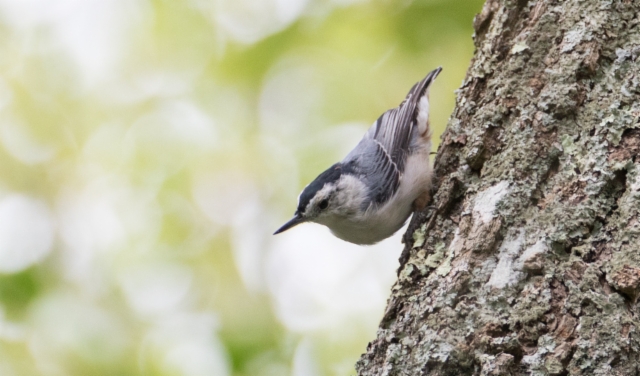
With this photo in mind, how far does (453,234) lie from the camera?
7.05ft

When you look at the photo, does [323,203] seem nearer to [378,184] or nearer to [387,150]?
[378,184]

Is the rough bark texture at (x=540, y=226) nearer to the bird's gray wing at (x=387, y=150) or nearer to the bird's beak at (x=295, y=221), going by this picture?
the bird's gray wing at (x=387, y=150)

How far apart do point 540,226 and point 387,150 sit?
1589 mm

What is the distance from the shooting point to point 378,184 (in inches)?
126

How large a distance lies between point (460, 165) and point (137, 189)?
3.14m

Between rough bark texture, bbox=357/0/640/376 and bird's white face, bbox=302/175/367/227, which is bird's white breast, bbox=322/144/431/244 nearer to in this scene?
bird's white face, bbox=302/175/367/227

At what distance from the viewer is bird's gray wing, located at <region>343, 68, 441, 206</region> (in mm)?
3184

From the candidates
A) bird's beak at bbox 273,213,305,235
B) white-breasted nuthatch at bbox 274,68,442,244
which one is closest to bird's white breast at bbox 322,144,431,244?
white-breasted nuthatch at bbox 274,68,442,244

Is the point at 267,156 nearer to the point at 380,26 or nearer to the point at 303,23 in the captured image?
the point at 303,23

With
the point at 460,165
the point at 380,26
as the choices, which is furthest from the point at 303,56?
the point at 460,165

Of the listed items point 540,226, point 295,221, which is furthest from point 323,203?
point 540,226

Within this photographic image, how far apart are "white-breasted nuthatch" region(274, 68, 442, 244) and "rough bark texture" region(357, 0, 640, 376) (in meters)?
0.77

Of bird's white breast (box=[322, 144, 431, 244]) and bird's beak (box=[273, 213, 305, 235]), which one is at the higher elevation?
bird's beak (box=[273, 213, 305, 235])

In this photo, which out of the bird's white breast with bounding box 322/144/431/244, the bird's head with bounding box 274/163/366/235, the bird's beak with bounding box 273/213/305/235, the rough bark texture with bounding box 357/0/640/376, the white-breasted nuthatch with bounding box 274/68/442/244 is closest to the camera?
the rough bark texture with bounding box 357/0/640/376
